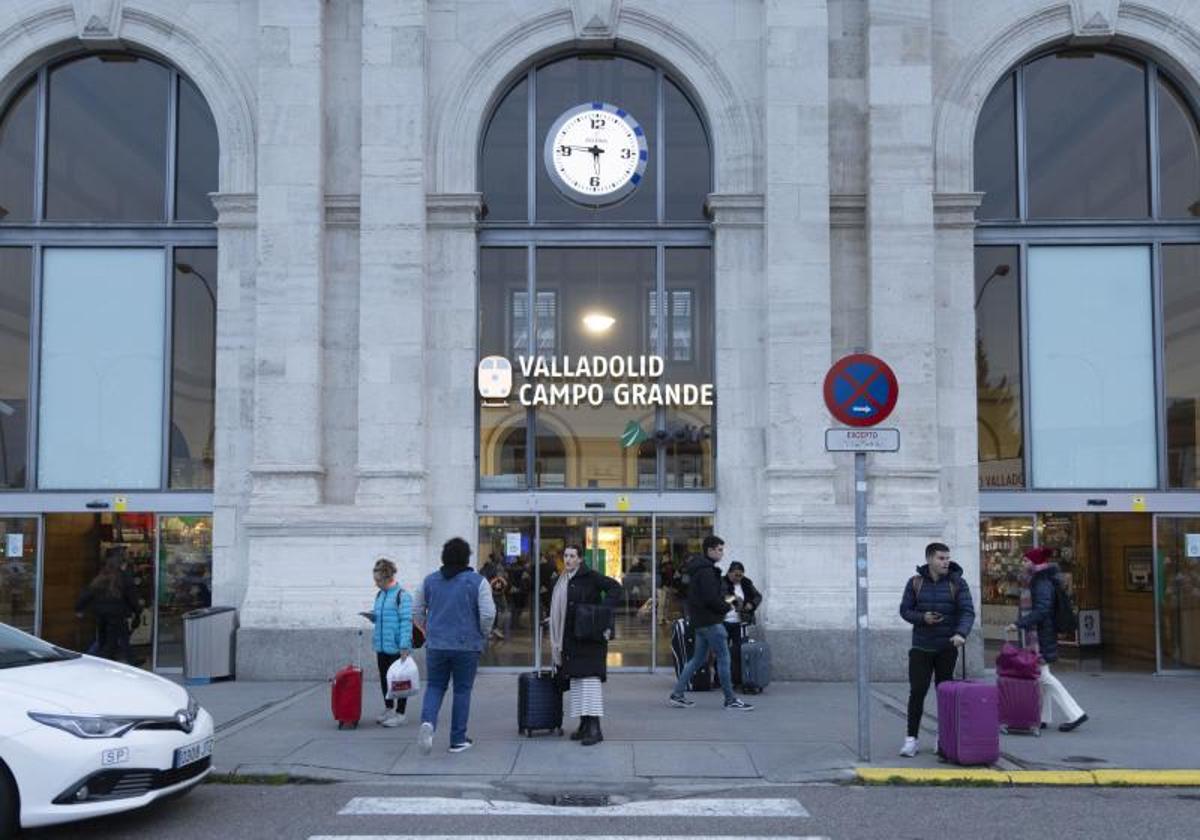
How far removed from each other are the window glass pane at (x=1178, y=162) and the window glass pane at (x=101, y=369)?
545 inches

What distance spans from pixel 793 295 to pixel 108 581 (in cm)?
944

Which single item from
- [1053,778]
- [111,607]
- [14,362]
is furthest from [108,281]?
[1053,778]

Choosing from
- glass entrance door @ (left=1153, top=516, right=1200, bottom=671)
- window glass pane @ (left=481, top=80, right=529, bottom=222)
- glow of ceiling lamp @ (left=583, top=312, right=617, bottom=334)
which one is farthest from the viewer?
window glass pane @ (left=481, top=80, right=529, bottom=222)

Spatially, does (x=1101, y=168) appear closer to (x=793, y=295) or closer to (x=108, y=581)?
(x=793, y=295)

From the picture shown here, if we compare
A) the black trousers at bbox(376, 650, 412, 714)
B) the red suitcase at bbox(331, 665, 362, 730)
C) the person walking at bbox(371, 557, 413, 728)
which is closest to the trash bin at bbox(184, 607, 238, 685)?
the black trousers at bbox(376, 650, 412, 714)

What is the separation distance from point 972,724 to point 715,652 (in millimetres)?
3424

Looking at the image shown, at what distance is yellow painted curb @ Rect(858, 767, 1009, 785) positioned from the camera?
363 inches

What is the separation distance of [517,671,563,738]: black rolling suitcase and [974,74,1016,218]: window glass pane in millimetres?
9454

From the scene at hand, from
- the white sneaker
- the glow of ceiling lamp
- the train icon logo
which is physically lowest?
the white sneaker

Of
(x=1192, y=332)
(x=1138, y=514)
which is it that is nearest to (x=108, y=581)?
(x=1138, y=514)

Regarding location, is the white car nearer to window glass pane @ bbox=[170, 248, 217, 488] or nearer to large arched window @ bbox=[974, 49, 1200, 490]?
window glass pane @ bbox=[170, 248, 217, 488]

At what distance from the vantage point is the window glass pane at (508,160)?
16125 mm

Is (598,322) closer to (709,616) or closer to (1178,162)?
(709,616)

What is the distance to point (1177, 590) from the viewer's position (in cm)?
1581
